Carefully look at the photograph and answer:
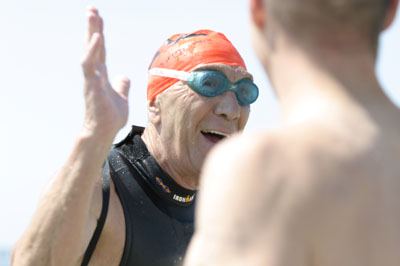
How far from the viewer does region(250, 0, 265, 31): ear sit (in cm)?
230

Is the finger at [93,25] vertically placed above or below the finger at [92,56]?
above

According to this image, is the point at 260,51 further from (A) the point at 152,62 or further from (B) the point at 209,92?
(A) the point at 152,62

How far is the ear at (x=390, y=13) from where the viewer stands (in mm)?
2293

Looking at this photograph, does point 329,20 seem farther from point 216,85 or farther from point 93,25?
point 216,85

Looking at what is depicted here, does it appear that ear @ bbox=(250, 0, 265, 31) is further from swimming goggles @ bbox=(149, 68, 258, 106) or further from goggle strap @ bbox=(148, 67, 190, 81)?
goggle strap @ bbox=(148, 67, 190, 81)

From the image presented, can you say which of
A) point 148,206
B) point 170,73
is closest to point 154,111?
point 170,73

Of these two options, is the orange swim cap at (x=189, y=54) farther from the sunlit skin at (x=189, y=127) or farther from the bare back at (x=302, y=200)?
the bare back at (x=302, y=200)

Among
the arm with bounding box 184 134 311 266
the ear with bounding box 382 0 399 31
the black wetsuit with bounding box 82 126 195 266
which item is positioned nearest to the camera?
the arm with bounding box 184 134 311 266

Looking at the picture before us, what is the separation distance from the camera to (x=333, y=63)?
2211mm

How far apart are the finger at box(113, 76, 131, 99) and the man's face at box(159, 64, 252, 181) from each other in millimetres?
1373

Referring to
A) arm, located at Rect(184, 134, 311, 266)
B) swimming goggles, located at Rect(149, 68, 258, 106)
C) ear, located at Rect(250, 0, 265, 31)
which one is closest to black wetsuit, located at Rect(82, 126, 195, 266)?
swimming goggles, located at Rect(149, 68, 258, 106)

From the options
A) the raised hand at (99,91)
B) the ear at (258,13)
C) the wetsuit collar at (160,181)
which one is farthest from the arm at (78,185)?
the ear at (258,13)

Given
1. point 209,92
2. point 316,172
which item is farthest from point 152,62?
point 316,172

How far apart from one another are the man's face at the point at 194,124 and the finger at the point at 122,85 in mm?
1373
